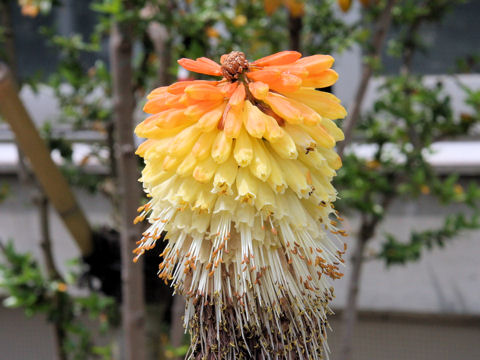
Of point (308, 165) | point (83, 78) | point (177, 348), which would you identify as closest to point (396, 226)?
point (177, 348)

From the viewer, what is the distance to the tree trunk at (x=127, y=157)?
138 cm

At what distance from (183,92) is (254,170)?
0.13 metres

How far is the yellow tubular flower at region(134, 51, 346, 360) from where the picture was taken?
0.57 meters

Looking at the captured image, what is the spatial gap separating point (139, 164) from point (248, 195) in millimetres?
1065

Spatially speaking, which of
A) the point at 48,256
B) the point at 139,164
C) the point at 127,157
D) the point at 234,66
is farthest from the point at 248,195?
the point at 48,256

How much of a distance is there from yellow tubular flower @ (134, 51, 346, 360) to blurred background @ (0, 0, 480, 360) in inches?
25.1

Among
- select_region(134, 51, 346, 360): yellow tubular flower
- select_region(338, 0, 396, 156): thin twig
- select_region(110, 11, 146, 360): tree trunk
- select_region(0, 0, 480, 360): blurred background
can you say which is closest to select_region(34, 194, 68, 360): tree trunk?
select_region(0, 0, 480, 360): blurred background

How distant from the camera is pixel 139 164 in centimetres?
157

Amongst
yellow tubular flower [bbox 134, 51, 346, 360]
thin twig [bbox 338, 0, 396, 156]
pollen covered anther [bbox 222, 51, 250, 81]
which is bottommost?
yellow tubular flower [bbox 134, 51, 346, 360]

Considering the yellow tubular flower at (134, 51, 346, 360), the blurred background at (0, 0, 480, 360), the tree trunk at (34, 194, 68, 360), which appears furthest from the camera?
the tree trunk at (34, 194, 68, 360)

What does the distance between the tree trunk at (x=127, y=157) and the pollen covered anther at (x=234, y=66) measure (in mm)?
836

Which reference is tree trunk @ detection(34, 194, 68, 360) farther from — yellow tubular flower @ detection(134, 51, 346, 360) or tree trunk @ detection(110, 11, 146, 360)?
yellow tubular flower @ detection(134, 51, 346, 360)

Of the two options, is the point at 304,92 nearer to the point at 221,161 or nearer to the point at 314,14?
the point at 221,161

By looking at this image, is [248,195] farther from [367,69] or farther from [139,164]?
[367,69]
